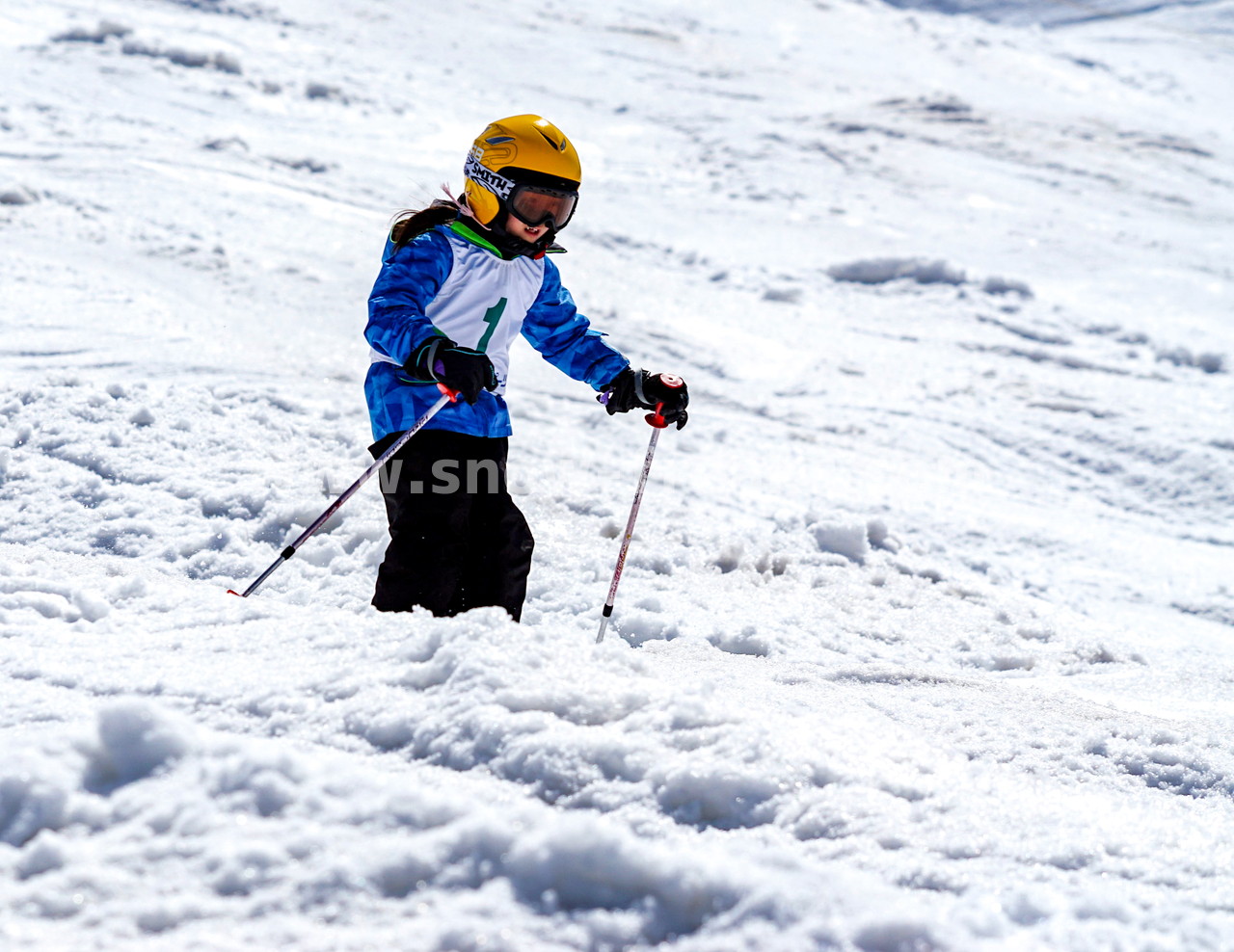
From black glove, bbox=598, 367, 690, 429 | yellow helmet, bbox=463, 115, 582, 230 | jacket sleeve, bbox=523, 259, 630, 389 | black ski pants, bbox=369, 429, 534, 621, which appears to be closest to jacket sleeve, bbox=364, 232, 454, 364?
yellow helmet, bbox=463, 115, 582, 230

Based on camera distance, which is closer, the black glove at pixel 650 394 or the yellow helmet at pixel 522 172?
the yellow helmet at pixel 522 172

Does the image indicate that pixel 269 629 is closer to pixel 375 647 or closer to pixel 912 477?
pixel 375 647

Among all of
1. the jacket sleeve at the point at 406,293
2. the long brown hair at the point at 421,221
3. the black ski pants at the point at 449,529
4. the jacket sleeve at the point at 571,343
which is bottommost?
the black ski pants at the point at 449,529

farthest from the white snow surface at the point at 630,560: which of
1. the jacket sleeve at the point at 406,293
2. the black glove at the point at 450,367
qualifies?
the jacket sleeve at the point at 406,293

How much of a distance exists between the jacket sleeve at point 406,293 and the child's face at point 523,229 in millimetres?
217

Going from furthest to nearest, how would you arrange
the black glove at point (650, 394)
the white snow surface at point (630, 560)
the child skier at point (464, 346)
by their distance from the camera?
the black glove at point (650, 394) → the child skier at point (464, 346) → the white snow surface at point (630, 560)

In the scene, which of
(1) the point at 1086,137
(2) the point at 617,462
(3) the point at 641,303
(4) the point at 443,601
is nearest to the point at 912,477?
(2) the point at 617,462

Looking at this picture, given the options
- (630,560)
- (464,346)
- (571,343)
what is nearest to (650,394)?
(571,343)

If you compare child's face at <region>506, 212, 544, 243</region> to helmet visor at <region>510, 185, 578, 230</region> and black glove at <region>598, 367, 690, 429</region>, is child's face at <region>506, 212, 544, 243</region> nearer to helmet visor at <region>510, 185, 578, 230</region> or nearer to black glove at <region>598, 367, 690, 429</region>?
helmet visor at <region>510, 185, 578, 230</region>

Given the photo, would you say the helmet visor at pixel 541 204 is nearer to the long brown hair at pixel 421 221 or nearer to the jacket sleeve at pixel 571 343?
the long brown hair at pixel 421 221

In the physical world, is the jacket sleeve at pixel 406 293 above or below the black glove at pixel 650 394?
above

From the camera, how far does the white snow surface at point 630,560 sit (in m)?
1.74

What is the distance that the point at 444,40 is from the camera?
19203mm

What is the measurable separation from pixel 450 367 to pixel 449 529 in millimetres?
596
